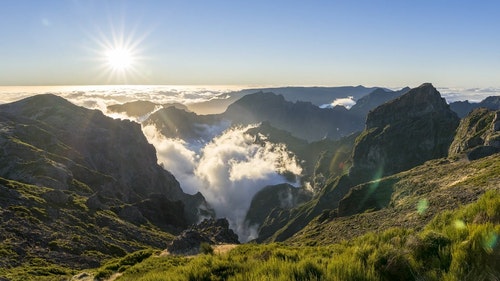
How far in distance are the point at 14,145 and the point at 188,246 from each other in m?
135

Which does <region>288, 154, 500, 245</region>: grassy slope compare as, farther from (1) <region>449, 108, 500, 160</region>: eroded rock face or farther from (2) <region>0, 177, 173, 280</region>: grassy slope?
(2) <region>0, 177, 173, 280</region>: grassy slope

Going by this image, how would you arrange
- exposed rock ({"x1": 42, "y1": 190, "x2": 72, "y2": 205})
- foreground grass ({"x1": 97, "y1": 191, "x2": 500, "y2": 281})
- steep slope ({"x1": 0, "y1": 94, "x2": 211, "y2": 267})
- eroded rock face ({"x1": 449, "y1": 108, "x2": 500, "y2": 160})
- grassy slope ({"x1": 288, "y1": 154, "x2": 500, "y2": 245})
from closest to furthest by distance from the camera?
1. foreground grass ({"x1": 97, "y1": 191, "x2": 500, "y2": 281})
2. grassy slope ({"x1": 288, "y1": 154, "x2": 500, "y2": 245})
3. steep slope ({"x1": 0, "y1": 94, "x2": 211, "y2": 267})
4. eroded rock face ({"x1": 449, "y1": 108, "x2": 500, "y2": 160})
5. exposed rock ({"x1": 42, "y1": 190, "x2": 72, "y2": 205})

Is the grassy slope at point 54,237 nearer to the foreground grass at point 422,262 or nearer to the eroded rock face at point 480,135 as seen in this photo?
the foreground grass at point 422,262

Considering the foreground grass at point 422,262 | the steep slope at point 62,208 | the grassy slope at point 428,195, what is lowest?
the steep slope at point 62,208

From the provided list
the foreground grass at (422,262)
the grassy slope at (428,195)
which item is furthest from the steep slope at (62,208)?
the foreground grass at (422,262)

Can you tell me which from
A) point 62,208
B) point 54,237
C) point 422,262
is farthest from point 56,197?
point 422,262

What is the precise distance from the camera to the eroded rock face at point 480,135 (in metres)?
108

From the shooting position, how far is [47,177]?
463 ft

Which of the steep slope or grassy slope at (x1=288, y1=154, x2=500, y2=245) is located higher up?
grassy slope at (x1=288, y1=154, x2=500, y2=245)

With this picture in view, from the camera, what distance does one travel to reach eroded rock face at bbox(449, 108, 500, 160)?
108 metres

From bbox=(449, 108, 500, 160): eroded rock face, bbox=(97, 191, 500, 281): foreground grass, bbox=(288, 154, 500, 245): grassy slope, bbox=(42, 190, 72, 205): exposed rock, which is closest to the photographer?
bbox=(97, 191, 500, 281): foreground grass

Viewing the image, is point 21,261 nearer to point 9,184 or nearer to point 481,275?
point 9,184

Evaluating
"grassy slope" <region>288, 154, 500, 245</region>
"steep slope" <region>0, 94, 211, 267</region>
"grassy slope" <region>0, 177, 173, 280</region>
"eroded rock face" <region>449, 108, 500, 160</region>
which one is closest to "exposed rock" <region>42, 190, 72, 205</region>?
"steep slope" <region>0, 94, 211, 267</region>

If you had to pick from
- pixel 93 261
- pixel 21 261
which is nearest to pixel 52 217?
pixel 93 261
